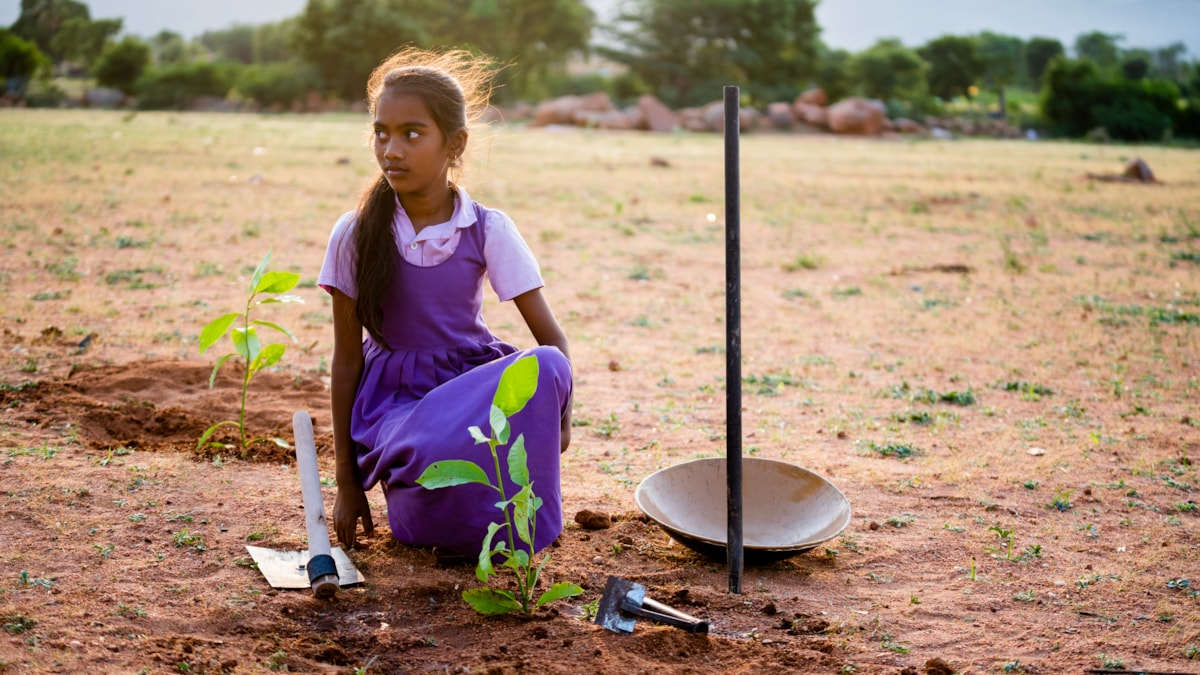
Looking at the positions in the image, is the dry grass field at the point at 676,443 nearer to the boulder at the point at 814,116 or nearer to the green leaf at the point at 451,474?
the green leaf at the point at 451,474

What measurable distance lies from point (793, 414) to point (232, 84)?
36549 mm

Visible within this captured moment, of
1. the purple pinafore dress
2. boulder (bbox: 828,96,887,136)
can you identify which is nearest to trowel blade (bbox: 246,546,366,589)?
the purple pinafore dress

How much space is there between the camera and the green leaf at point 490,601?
95.0 inches

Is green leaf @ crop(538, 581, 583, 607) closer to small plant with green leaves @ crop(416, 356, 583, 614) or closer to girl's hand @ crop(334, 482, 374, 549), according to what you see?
small plant with green leaves @ crop(416, 356, 583, 614)

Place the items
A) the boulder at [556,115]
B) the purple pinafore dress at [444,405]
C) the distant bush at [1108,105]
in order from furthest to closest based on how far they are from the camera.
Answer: the distant bush at [1108,105] → the boulder at [556,115] → the purple pinafore dress at [444,405]

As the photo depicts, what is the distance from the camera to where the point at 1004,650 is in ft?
7.93

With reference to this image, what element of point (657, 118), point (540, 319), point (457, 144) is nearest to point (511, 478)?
point (540, 319)

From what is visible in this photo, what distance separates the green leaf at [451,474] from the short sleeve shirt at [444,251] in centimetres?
58

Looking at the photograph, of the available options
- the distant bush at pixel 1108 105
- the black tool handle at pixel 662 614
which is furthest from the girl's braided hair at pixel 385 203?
the distant bush at pixel 1108 105

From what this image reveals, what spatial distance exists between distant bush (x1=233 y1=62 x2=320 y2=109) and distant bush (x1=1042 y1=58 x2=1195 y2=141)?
954 inches

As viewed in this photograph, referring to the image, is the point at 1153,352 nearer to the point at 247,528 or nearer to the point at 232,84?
the point at 247,528

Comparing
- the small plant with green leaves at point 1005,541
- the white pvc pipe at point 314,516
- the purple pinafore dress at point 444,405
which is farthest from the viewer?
the small plant with green leaves at point 1005,541

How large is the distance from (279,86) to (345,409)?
34.6m

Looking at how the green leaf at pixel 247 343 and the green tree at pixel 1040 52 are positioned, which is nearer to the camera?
the green leaf at pixel 247 343
